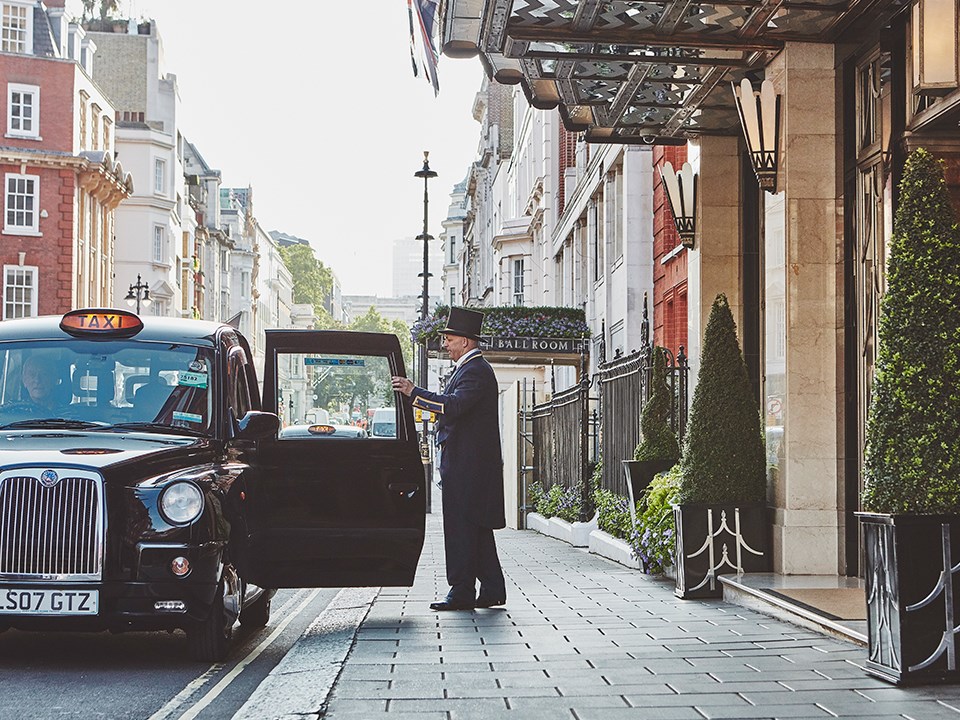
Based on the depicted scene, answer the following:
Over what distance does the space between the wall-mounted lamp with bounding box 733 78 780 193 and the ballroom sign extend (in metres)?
20.3

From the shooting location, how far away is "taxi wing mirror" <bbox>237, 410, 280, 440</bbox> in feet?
28.5

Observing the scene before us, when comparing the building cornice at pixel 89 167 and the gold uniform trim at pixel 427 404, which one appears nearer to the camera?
the gold uniform trim at pixel 427 404

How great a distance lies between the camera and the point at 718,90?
12.4 meters

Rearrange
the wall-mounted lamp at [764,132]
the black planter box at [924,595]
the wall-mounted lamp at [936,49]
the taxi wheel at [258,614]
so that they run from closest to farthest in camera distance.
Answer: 1. the black planter box at [924,595]
2. the wall-mounted lamp at [936,49]
3. the taxi wheel at [258,614]
4. the wall-mounted lamp at [764,132]

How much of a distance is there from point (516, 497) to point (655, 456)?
18.1m

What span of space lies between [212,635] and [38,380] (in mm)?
2188

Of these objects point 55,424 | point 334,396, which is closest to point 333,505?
point 334,396

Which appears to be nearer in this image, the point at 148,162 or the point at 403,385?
the point at 403,385

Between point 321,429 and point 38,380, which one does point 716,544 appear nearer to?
point 321,429

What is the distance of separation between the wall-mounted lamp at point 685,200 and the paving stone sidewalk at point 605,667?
4.36 metres

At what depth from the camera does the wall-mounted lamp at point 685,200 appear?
13539 millimetres

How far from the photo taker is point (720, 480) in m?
10.6

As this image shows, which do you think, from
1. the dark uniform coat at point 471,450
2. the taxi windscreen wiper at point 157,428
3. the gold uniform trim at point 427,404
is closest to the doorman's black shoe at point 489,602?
the dark uniform coat at point 471,450

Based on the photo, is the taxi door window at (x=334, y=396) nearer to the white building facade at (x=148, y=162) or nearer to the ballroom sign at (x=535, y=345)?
the ballroom sign at (x=535, y=345)
